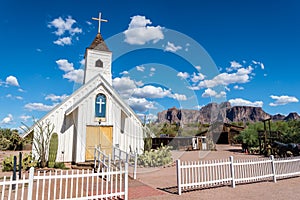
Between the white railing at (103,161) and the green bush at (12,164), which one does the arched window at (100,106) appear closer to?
the white railing at (103,161)

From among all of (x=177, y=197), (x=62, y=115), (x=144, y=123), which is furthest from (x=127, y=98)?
(x=177, y=197)

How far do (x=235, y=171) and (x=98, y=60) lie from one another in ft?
41.0

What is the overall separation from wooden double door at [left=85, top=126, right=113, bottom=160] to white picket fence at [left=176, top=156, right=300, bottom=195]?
6176 mm

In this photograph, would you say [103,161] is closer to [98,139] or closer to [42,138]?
[98,139]

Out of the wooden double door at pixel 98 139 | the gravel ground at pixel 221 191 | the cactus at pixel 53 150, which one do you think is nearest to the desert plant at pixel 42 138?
the cactus at pixel 53 150

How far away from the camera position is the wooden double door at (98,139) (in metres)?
13.4

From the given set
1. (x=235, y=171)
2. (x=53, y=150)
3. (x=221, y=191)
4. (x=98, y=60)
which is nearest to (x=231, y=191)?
(x=221, y=191)

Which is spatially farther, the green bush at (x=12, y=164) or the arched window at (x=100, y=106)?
the arched window at (x=100, y=106)

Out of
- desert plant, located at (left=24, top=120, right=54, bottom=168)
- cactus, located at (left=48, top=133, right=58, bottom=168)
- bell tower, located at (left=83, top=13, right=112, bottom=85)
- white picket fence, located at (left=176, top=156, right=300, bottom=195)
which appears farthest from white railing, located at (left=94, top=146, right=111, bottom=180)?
bell tower, located at (left=83, top=13, right=112, bottom=85)

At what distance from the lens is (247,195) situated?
6.95 meters

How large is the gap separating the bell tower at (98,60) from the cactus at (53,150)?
5.68 metres

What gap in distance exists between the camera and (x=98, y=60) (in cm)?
1734

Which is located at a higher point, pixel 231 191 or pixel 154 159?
pixel 154 159

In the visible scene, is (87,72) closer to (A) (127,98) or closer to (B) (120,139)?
(A) (127,98)
